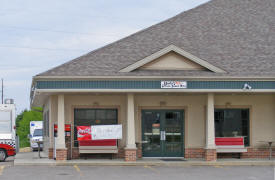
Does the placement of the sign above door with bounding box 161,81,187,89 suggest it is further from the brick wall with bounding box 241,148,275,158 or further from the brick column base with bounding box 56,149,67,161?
the brick column base with bounding box 56,149,67,161

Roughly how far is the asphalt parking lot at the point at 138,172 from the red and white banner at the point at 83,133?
7.55 feet

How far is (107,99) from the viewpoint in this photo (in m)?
24.6

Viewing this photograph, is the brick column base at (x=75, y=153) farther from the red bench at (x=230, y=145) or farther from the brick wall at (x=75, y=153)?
the red bench at (x=230, y=145)

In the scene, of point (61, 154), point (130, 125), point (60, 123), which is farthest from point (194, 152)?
point (60, 123)

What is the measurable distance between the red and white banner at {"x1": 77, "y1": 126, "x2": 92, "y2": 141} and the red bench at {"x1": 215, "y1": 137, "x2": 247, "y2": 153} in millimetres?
5940

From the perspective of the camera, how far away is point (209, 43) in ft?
87.1

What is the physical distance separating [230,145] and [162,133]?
3228 mm

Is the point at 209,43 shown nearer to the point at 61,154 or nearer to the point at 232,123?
the point at 232,123

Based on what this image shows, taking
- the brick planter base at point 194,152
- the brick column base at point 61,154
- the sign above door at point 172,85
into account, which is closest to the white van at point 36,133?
the brick column base at point 61,154

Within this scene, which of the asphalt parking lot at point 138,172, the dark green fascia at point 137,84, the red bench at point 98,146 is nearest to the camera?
the asphalt parking lot at point 138,172

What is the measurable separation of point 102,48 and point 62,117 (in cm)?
435

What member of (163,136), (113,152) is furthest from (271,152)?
(113,152)

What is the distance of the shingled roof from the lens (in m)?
23.5

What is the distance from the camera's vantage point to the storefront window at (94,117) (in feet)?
80.9
